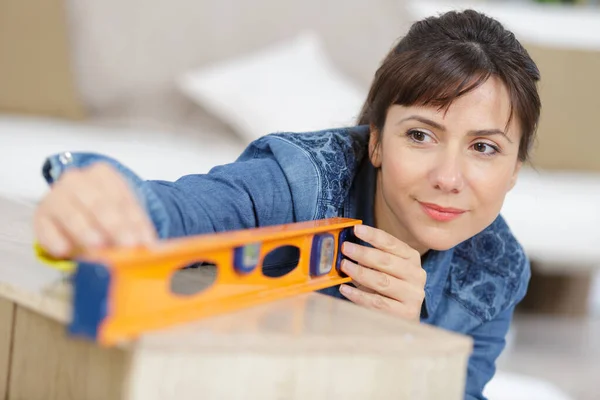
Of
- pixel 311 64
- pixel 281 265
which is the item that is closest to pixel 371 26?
pixel 311 64

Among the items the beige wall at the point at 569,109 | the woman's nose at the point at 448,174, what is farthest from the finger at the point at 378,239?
the beige wall at the point at 569,109

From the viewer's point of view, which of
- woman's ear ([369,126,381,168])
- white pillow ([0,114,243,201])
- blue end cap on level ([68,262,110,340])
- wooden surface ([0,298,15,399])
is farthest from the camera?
white pillow ([0,114,243,201])

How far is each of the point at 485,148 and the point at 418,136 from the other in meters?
0.09

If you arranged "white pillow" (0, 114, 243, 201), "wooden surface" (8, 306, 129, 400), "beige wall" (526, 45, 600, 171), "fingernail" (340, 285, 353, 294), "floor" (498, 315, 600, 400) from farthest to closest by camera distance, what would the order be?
1. "beige wall" (526, 45, 600, 171)
2. "floor" (498, 315, 600, 400)
3. "white pillow" (0, 114, 243, 201)
4. "fingernail" (340, 285, 353, 294)
5. "wooden surface" (8, 306, 129, 400)

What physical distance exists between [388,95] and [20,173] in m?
1.14

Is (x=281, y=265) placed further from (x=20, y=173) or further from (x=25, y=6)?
(x=25, y=6)

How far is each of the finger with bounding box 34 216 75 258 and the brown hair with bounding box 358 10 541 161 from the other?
1.90 ft

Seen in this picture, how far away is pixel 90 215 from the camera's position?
0.71m

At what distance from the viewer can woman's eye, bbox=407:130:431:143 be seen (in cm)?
115

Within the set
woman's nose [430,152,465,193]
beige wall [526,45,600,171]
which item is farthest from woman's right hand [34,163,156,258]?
beige wall [526,45,600,171]

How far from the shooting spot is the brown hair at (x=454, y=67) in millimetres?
1136

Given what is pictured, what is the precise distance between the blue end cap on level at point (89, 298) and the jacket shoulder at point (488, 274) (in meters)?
0.76

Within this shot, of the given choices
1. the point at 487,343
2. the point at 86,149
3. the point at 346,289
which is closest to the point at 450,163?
the point at 346,289

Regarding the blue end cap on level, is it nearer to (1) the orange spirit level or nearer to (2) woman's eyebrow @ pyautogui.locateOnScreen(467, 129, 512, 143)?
(1) the orange spirit level
